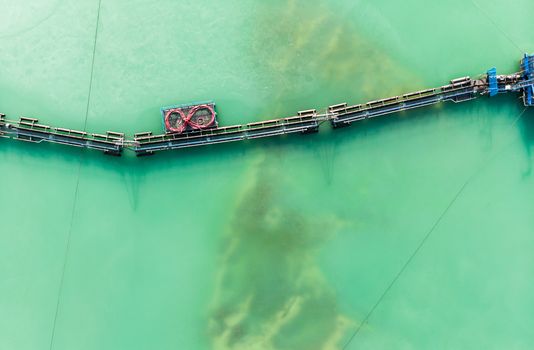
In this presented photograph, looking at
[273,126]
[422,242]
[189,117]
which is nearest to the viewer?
[189,117]

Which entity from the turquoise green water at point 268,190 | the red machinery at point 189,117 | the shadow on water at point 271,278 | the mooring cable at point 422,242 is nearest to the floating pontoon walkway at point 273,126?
the red machinery at point 189,117

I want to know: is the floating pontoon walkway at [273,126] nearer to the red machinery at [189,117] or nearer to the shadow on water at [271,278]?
the red machinery at [189,117]

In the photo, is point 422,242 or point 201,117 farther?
point 422,242

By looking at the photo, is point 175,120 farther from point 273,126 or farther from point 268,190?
point 268,190

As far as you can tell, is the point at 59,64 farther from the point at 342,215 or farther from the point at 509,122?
the point at 509,122

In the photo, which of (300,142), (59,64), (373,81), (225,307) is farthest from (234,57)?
(225,307)

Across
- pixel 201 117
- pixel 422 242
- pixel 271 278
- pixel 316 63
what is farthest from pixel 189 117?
pixel 422 242
